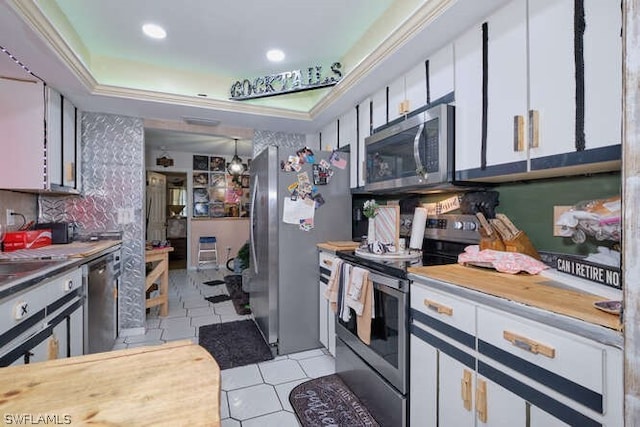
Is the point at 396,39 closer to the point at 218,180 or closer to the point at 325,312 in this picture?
the point at 325,312

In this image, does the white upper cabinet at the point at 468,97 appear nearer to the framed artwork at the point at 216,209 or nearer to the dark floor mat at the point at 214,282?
the dark floor mat at the point at 214,282

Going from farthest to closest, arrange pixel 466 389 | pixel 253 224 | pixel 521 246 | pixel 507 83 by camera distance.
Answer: pixel 253 224, pixel 521 246, pixel 507 83, pixel 466 389

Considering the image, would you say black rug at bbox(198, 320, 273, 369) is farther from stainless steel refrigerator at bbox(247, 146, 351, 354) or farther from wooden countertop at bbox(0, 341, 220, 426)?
wooden countertop at bbox(0, 341, 220, 426)

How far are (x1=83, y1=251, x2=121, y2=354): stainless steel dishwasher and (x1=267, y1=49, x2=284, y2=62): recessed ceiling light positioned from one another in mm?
2052

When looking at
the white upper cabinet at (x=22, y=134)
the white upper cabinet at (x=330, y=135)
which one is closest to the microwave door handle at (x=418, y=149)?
the white upper cabinet at (x=330, y=135)

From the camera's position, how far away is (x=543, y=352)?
0.92 m

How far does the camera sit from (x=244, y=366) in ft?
7.81

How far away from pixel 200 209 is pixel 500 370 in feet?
20.1

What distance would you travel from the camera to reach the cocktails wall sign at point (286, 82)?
8.65 ft

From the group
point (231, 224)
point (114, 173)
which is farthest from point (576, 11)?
point (231, 224)

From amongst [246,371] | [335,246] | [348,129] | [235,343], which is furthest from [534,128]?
[235,343]

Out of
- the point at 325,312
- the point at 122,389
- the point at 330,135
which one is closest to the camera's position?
the point at 122,389

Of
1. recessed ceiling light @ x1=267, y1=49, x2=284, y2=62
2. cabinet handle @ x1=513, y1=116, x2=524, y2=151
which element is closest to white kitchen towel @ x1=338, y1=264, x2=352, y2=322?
cabinet handle @ x1=513, y1=116, x2=524, y2=151

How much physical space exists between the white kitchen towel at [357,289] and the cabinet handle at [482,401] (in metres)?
0.76
